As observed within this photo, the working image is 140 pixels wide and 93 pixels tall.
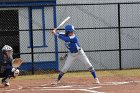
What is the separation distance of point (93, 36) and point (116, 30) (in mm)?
1007

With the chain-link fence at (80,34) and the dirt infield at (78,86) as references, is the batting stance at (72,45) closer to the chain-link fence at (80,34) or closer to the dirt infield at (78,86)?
the dirt infield at (78,86)

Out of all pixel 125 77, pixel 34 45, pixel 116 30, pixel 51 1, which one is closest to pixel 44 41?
pixel 34 45

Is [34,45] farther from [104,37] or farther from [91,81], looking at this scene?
[91,81]

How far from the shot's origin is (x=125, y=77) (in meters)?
15.7

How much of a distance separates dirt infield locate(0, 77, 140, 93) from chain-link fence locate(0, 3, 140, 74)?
13.4 feet

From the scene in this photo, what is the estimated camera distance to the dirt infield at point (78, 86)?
492 inches

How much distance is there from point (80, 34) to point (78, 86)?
6692 millimetres

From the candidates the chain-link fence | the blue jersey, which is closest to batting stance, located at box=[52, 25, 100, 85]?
the blue jersey

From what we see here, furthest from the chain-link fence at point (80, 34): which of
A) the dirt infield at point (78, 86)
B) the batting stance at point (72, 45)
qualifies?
the batting stance at point (72, 45)

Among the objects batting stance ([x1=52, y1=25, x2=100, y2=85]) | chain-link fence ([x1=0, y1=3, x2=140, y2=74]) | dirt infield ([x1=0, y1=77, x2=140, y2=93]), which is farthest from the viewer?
chain-link fence ([x1=0, y1=3, x2=140, y2=74])

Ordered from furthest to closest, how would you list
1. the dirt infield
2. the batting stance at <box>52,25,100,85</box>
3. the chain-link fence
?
the chain-link fence → the batting stance at <box>52,25,100,85</box> → the dirt infield

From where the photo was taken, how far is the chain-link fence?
19.5m

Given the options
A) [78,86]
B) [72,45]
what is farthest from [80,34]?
[78,86]

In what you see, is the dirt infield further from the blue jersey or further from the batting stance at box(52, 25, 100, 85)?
the blue jersey
